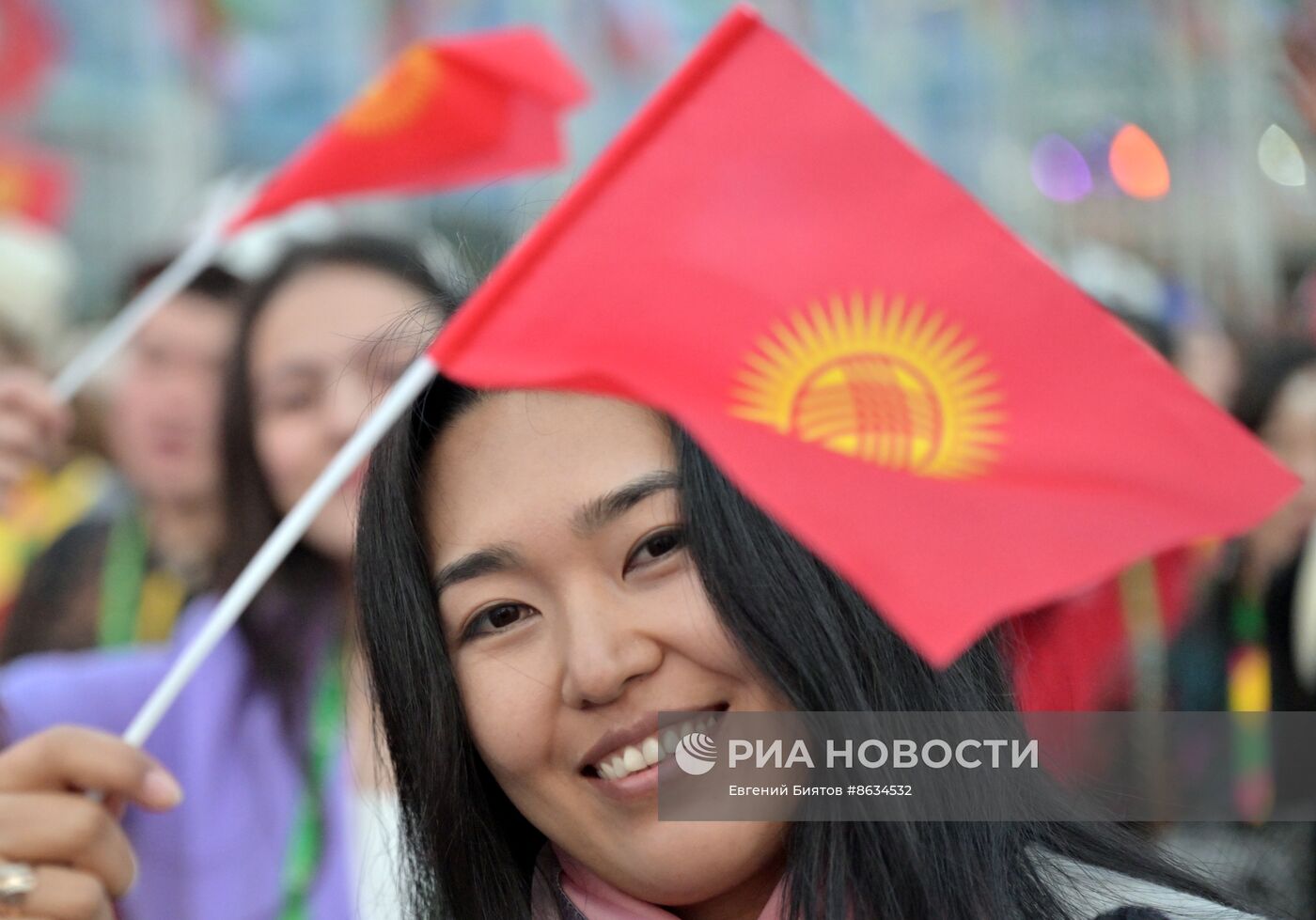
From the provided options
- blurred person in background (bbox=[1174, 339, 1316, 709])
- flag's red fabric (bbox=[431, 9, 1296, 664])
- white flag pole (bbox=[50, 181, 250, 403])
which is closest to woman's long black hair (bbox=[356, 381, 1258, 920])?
flag's red fabric (bbox=[431, 9, 1296, 664])

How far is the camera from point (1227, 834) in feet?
10.5

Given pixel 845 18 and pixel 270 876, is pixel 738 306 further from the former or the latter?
pixel 845 18

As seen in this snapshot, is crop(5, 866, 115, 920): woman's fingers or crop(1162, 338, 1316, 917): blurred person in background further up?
crop(1162, 338, 1316, 917): blurred person in background

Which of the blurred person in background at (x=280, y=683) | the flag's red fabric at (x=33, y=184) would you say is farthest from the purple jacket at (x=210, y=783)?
the flag's red fabric at (x=33, y=184)

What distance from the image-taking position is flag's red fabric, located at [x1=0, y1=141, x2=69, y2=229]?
6129mm

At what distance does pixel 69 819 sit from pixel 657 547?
2.29 ft

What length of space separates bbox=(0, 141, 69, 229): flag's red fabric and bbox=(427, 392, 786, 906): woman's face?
502cm

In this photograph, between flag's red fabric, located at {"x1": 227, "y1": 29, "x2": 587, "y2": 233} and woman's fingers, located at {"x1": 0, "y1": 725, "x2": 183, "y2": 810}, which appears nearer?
woman's fingers, located at {"x1": 0, "y1": 725, "x2": 183, "y2": 810}

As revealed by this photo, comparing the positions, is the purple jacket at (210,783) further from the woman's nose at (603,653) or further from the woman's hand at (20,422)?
the woman's nose at (603,653)

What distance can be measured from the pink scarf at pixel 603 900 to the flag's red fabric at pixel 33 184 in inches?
199

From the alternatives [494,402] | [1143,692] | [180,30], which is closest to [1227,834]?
[1143,692]

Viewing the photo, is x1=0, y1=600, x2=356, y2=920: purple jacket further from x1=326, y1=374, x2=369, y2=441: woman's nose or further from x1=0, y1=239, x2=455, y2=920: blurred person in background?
x1=326, y1=374, x2=369, y2=441: woman's nose
